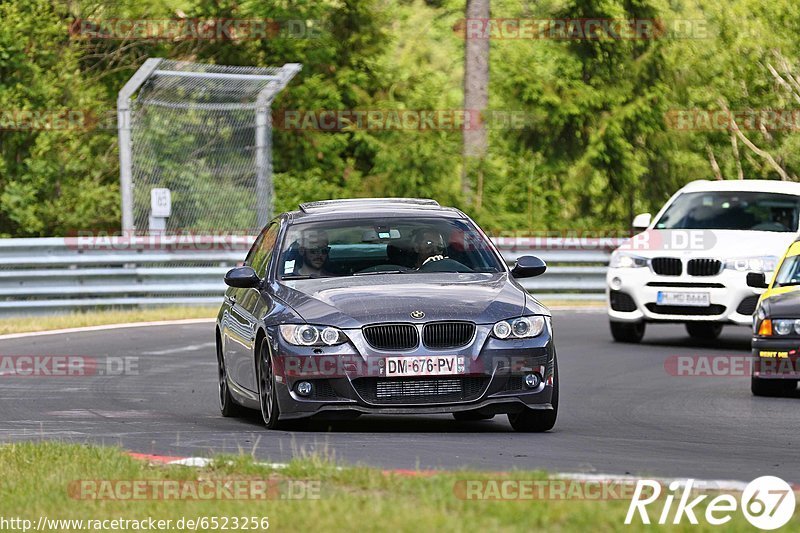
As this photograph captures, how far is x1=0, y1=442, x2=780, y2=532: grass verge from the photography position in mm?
6629

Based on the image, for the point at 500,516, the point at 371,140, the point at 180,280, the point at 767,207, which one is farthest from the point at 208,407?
the point at 371,140

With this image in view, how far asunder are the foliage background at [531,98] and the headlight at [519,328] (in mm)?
22330

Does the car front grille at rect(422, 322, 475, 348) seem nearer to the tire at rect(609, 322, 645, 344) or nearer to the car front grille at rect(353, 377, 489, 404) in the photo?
the car front grille at rect(353, 377, 489, 404)

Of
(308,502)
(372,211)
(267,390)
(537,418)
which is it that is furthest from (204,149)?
(308,502)

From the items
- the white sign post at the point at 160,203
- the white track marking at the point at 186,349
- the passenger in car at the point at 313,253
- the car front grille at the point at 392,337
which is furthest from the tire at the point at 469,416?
the white sign post at the point at 160,203

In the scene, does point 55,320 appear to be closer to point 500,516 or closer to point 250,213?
point 250,213

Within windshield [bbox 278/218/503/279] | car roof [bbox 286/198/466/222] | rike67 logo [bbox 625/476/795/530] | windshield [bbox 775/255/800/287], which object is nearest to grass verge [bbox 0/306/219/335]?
car roof [bbox 286/198/466/222]

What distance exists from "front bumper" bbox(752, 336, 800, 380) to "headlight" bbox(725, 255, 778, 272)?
4.71m

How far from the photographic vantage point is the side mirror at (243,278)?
11789 mm

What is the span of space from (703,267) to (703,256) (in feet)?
0.40

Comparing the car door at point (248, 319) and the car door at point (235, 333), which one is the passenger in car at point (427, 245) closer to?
the car door at point (248, 319)

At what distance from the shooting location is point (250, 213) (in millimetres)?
26656

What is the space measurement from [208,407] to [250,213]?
13403 millimetres

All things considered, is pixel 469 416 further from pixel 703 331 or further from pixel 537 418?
pixel 703 331
